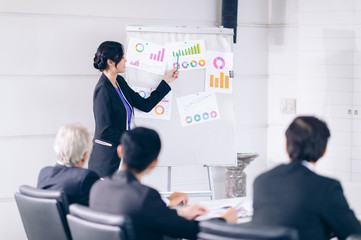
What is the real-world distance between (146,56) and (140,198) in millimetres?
2340

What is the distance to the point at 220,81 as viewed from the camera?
177 inches

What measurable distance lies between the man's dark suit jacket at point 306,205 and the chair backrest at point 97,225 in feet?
1.59

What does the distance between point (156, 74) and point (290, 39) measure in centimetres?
148

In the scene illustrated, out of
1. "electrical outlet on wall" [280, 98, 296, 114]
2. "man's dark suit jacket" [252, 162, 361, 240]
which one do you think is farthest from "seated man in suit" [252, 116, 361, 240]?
"electrical outlet on wall" [280, 98, 296, 114]

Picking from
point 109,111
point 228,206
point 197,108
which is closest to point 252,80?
point 197,108

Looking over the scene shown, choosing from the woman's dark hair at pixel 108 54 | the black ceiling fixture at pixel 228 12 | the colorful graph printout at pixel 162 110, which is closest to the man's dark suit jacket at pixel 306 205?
the woman's dark hair at pixel 108 54

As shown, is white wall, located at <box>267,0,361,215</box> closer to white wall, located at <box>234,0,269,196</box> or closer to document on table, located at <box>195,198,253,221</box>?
white wall, located at <box>234,0,269,196</box>

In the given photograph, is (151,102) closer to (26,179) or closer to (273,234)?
(26,179)

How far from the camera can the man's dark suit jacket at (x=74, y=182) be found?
2.58 m

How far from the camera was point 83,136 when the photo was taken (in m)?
2.70

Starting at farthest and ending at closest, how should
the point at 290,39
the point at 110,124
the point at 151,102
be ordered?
1. the point at 290,39
2. the point at 151,102
3. the point at 110,124

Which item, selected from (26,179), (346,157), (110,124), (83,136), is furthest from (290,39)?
(83,136)

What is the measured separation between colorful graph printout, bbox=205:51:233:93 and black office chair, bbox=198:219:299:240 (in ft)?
8.56

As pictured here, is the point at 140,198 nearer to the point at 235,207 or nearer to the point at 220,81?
the point at 235,207
